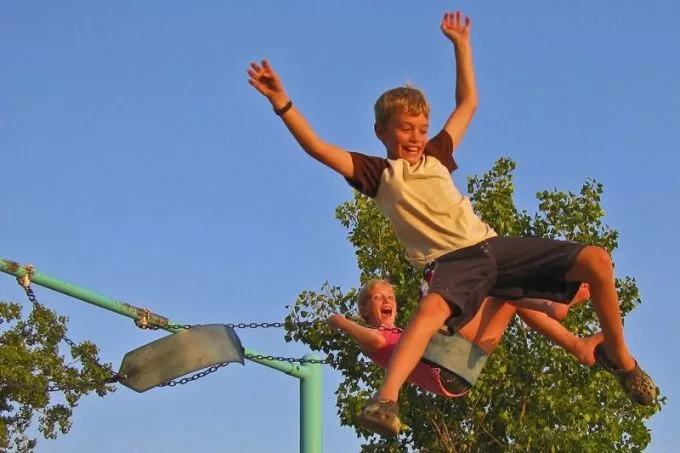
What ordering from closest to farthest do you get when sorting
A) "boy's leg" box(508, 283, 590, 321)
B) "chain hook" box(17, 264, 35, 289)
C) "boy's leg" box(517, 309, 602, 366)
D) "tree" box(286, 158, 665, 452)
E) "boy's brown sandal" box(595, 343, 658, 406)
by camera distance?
"boy's brown sandal" box(595, 343, 658, 406) < "boy's leg" box(517, 309, 602, 366) < "boy's leg" box(508, 283, 590, 321) < "chain hook" box(17, 264, 35, 289) < "tree" box(286, 158, 665, 452)

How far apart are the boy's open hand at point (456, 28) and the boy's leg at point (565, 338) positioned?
1.65 meters

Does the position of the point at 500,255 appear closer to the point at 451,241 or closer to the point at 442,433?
the point at 451,241

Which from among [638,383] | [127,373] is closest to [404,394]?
[127,373]

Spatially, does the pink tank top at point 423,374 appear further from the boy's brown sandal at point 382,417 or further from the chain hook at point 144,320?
the chain hook at point 144,320

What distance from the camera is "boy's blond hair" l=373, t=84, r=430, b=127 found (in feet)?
18.4

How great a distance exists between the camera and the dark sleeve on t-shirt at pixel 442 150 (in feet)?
19.1

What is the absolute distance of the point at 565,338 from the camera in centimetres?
601

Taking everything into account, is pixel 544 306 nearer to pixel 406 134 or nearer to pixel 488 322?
pixel 488 322

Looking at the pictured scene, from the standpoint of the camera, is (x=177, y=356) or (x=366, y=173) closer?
(x=366, y=173)

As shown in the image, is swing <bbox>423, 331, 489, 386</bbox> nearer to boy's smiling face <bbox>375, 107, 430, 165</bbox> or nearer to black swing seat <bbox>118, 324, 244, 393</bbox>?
boy's smiling face <bbox>375, 107, 430, 165</bbox>

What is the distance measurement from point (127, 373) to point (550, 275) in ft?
10.4

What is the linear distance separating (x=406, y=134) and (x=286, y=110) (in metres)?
0.71

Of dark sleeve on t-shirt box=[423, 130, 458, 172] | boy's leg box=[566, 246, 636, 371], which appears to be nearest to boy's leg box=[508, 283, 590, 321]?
boy's leg box=[566, 246, 636, 371]

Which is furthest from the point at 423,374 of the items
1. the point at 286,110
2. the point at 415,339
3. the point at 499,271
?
the point at 286,110
